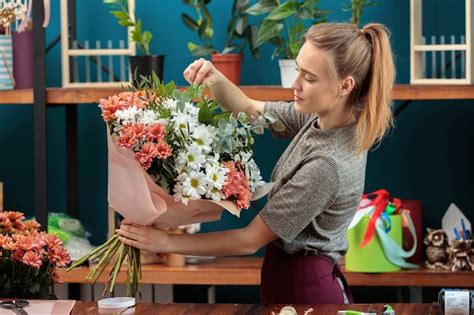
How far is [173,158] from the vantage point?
2.11 metres

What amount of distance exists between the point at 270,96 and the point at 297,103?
1068 millimetres

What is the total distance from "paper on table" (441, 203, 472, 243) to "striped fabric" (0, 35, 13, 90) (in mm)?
1611

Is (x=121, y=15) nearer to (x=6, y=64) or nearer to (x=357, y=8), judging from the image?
(x=6, y=64)

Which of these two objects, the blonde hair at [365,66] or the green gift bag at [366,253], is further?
the green gift bag at [366,253]

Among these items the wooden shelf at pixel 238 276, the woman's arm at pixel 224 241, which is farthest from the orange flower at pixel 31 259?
the wooden shelf at pixel 238 276

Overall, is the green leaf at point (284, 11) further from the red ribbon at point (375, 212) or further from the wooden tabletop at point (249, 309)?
the wooden tabletop at point (249, 309)

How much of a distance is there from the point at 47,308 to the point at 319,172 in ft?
2.23

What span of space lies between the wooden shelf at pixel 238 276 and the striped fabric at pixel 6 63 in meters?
0.68

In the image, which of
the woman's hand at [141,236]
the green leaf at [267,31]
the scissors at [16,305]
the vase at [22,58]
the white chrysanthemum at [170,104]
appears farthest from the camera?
the vase at [22,58]

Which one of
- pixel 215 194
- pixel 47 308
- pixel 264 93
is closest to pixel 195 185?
pixel 215 194

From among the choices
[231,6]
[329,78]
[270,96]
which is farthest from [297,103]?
[231,6]

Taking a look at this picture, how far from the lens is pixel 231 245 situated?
238cm

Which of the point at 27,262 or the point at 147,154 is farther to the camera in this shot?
the point at 27,262

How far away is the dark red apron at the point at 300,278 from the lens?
246cm
